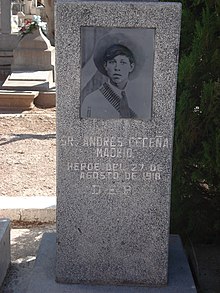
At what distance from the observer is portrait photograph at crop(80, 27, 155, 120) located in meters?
3.15

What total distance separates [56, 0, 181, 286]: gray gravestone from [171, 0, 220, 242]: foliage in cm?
72

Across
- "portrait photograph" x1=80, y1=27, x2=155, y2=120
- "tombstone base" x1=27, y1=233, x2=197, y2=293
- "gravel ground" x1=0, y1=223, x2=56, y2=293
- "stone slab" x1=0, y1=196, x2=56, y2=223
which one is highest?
"portrait photograph" x1=80, y1=27, x2=155, y2=120

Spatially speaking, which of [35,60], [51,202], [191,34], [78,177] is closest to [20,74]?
[35,60]

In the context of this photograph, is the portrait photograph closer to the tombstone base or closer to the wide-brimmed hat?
the wide-brimmed hat

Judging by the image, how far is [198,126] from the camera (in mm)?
4023

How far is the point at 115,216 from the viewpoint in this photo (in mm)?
3410

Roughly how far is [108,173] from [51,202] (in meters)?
1.93

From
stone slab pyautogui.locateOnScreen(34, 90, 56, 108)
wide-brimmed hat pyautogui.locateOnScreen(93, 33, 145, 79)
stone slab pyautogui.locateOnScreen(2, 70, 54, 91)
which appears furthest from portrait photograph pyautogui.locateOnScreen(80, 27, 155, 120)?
stone slab pyautogui.locateOnScreen(2, 70, 54, 91)

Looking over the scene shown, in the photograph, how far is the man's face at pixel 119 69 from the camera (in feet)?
10.5

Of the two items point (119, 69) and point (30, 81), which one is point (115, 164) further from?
point (30, 81)

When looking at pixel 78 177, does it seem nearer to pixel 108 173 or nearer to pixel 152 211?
pixel 108 173

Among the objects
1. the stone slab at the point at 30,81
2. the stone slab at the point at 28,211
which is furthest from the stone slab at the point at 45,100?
the stone slab at the point at 28,211

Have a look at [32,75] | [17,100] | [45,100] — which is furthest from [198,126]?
Answer: [32,75]

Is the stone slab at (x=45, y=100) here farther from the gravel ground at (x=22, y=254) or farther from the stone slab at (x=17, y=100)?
the gravel ground at (x=22, y=254)
